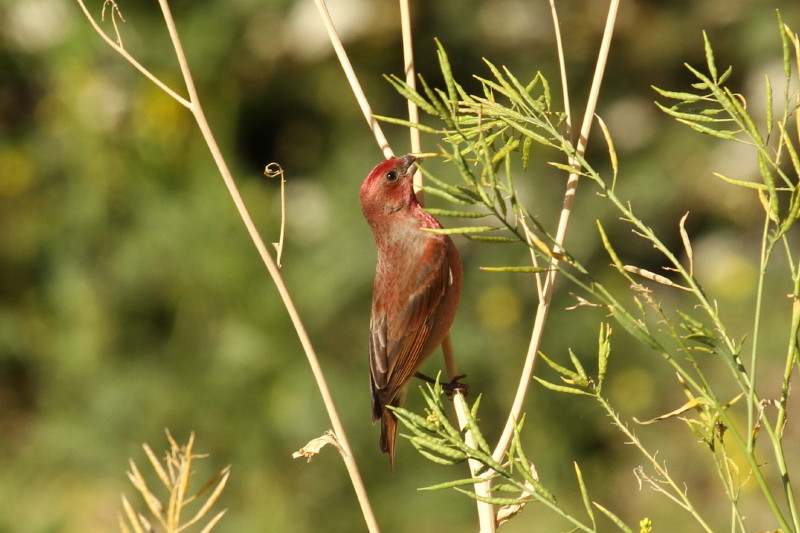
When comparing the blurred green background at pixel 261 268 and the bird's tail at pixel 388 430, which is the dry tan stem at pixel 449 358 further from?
the blurred green background at pixel 261 268

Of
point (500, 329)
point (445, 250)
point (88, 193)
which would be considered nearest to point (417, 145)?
point (445, 250)

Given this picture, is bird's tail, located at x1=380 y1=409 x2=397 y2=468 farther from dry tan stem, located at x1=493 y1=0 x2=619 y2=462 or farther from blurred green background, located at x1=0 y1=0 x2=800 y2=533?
blurred green background, located at x1=0 y1=0 x2=800 y2=533

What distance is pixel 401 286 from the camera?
3645 mm

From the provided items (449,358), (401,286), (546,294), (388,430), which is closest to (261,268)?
(401,286)

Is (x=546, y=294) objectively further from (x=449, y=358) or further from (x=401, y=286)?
(x=401, y=286)

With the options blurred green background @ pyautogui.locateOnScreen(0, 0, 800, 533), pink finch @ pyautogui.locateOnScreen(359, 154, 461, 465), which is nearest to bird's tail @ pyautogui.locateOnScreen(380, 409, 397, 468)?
pink finch @ pyautogui.locateOnScreen(359, 154, 461, 465)

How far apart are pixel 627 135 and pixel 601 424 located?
268cm

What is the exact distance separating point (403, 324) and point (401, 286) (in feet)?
0.44

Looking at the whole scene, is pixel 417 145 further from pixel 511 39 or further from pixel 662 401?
pixel 511 39

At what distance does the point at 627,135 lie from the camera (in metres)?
8.30

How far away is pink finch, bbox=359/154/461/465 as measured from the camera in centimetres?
352

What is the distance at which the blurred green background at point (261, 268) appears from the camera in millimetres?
6070

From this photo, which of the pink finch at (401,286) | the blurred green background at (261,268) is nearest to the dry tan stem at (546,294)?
the pink finch at (401,286)

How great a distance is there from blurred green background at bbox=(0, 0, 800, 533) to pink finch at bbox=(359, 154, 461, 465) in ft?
6.96
